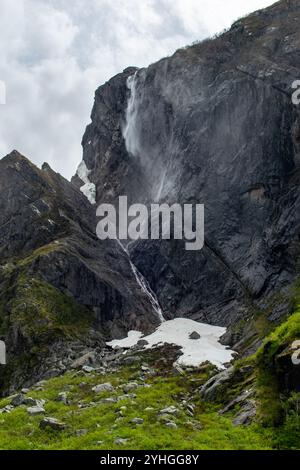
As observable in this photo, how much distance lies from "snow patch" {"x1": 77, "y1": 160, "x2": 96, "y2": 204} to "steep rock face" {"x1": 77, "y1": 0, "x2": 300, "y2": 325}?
15190 mm

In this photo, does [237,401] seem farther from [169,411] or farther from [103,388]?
[103,388]

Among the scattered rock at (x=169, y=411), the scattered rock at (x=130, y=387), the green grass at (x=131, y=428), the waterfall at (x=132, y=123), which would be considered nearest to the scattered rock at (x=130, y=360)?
the scattered rock at (x=130, y=387)

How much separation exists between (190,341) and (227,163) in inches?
1348

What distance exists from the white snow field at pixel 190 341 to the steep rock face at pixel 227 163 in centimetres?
321

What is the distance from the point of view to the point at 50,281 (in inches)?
3034

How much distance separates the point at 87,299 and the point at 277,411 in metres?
52.8

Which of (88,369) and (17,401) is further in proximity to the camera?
(88,369)

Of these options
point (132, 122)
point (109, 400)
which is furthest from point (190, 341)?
point (132, 122)

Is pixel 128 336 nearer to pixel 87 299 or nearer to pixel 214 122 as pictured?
pixel 87 299

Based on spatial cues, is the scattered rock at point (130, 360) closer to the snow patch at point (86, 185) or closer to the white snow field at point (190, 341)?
the white snow field at point (190, 341)

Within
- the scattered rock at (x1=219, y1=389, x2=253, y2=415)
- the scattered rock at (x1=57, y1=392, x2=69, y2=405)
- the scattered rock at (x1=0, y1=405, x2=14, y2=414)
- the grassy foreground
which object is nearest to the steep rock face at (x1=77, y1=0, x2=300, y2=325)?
the grassy foreground

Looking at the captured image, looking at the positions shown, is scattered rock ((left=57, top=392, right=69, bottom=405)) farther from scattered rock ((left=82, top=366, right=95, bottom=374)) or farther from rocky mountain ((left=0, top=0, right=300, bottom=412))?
rocky mountain ((left=0, top=0, right=300, bottom=412))

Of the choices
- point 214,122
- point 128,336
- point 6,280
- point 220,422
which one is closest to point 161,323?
point 128,336

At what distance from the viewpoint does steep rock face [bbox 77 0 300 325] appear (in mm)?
71938
